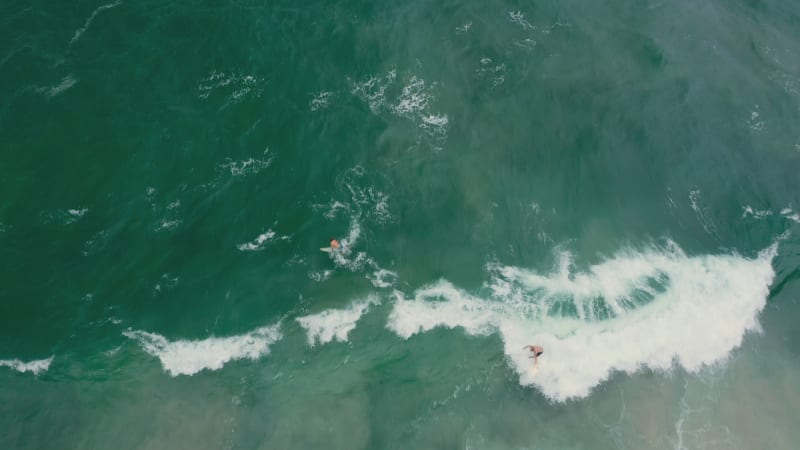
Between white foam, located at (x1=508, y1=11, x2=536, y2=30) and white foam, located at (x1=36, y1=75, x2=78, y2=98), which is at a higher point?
white foam, located at (x1=508, y1=11, x2=536, y2=30)

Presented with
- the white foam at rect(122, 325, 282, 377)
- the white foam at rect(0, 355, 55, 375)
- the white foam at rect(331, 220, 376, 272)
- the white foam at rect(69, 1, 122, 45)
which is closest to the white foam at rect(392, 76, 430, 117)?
the white foam at rect(331, 220, 376, 272)

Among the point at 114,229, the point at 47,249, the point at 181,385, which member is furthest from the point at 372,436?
the point at 47,249

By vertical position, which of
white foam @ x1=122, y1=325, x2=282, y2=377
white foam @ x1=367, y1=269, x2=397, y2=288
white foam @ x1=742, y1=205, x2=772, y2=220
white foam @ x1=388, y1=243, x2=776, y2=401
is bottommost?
white foam @ x1=388, y1=243, x2=776, y2=401

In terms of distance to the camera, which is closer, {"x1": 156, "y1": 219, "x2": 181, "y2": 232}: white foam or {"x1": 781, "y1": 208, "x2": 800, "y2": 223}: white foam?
{"x1": 156, "y1": 219, "x2": 181, "y2": 232}: white foam

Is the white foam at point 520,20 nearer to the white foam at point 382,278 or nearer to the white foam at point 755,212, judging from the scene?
the white foam at point 755,212

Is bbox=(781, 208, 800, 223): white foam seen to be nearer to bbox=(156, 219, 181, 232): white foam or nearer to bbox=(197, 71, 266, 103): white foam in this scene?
bbox=(197, 71, 266, 103): white foam

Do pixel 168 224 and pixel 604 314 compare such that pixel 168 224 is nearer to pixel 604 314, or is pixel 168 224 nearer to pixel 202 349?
pixel 202 349

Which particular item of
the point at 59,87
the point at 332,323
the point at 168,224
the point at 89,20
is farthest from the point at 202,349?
the point at 89,20
